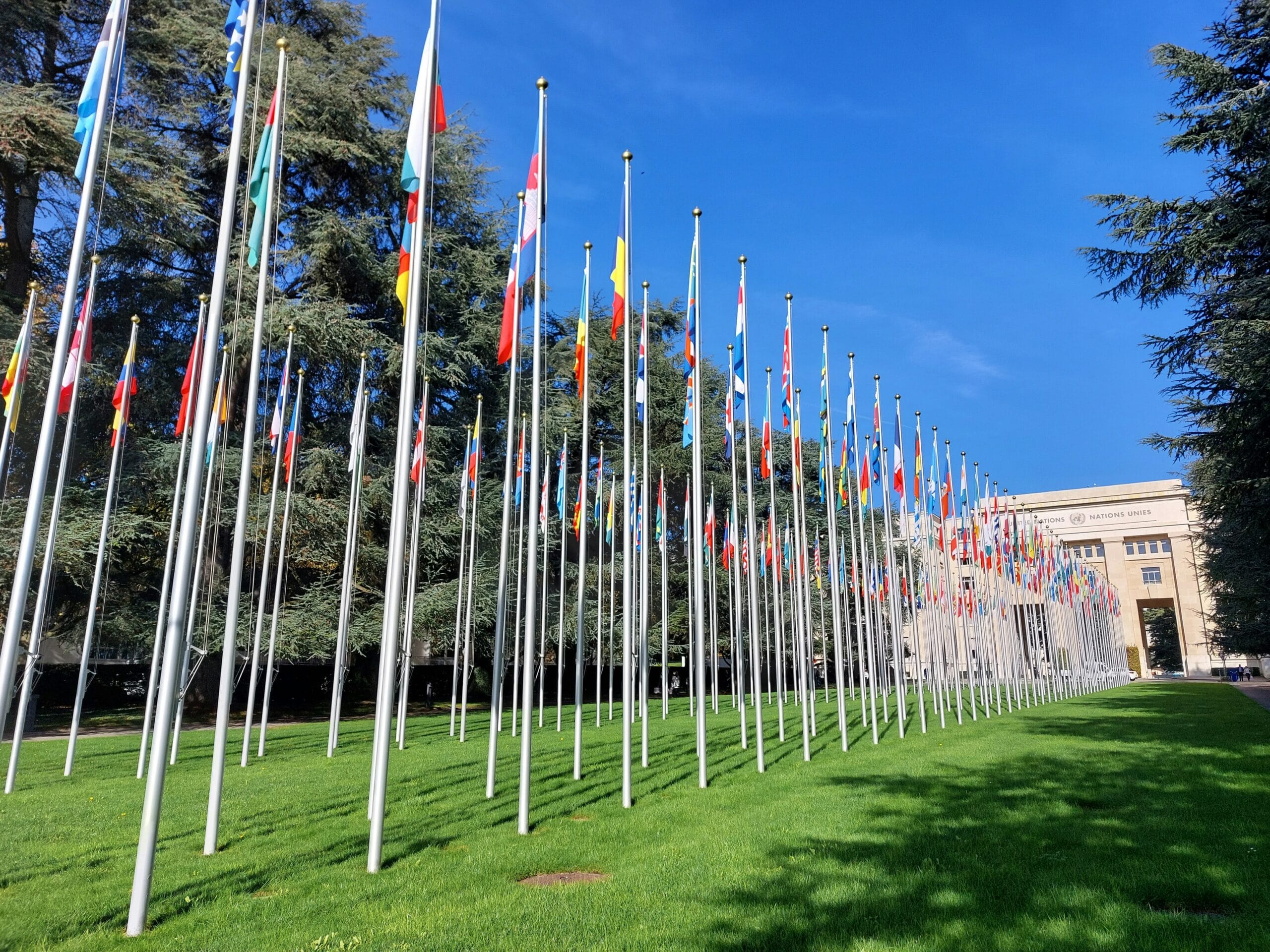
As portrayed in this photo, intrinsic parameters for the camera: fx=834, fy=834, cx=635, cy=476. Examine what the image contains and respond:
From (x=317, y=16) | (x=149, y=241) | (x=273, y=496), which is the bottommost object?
(x=273, y=496)

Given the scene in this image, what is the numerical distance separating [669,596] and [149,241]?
26401 mm

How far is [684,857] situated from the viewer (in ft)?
24.4

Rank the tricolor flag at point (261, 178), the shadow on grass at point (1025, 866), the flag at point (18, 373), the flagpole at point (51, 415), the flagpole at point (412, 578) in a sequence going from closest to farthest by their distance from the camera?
the shadow on grass at point (1025, 866) < the flagpole at point (51, 415) < the tricolor flag at point (261, 178) < the flag at point (18, 373) < the flagpole at point (412, 578)

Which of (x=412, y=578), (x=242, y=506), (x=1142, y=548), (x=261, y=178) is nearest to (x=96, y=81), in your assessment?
(x=261, y=178)

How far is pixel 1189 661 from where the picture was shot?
7288cm

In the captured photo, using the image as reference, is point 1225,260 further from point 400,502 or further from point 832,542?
point 400,502

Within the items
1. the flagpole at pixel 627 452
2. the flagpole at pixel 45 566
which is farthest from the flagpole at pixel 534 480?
the flagpole at pixel 45 566

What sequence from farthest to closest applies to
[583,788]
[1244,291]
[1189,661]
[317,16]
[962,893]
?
1. [1189,661]
2. [317,16]
3. [1244,291]
4. [583,788]
5. [962,893]

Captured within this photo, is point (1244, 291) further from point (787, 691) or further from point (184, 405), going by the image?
point (787, 691)

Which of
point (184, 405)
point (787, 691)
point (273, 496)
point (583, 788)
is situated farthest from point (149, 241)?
point (787, 691)

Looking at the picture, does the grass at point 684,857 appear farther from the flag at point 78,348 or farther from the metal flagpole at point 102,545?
the flag at point 78,348

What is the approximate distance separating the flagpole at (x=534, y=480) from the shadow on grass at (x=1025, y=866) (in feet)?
8.70

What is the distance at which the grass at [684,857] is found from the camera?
5.44 m

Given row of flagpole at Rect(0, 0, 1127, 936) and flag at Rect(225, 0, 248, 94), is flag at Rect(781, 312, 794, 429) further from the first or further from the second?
flag at Rect(225, 0, 248, 94)
